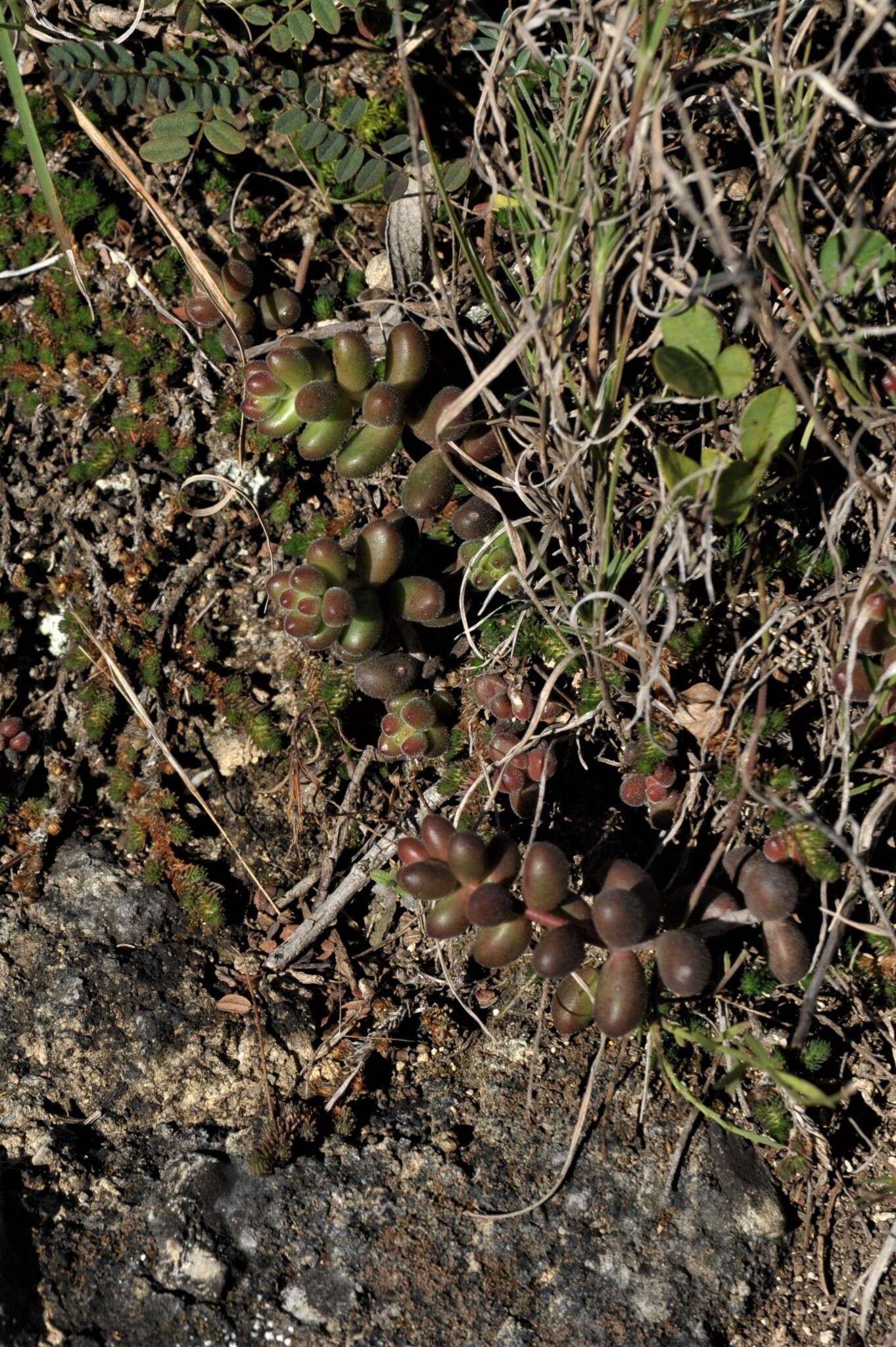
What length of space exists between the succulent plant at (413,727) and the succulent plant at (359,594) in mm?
39

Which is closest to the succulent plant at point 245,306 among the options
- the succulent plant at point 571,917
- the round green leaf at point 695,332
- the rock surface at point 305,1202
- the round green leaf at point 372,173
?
the round green leaf at point 372,173

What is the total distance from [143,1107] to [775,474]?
74.5 inches

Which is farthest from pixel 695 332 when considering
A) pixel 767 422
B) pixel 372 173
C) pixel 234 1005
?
pixel 234 1005

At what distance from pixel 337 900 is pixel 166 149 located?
6.43 feet

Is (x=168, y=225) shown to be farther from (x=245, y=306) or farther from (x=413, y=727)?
(x=413, y=727)

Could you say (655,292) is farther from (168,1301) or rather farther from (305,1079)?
(168,1301)

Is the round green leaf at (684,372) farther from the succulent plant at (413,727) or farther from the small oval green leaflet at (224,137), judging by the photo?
the small oval green leaflet at (224,137)

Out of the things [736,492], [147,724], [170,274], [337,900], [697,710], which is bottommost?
[337,900]

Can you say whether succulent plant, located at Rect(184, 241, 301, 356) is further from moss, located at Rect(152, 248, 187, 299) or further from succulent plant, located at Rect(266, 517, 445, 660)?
succulent plant, located at Rect(266, 517, 445, 660)

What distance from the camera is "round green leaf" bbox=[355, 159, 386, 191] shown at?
2.74 meters

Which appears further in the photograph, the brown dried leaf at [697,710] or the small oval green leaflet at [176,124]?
the small oval green leaflet at [176,124]

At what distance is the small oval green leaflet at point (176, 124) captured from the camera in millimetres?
2744

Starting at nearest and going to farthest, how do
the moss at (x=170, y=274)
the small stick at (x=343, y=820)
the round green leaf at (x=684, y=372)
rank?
1. the round green leaf at (x=684, y=372)
2. the small stick at (x=343, y=820)
3. the moss at (x=170, y=274)

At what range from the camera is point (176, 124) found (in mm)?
2754
